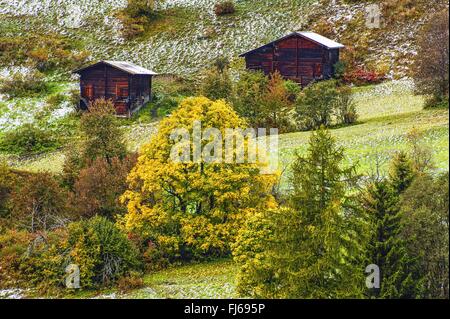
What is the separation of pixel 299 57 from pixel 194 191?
136ft

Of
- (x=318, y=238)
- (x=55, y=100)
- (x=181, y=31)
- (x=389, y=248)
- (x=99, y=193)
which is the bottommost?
(x=99, y=193)

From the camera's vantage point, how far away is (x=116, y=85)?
75188 mm

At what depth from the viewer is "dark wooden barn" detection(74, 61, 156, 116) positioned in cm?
7436

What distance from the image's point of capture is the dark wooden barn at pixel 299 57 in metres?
77.4

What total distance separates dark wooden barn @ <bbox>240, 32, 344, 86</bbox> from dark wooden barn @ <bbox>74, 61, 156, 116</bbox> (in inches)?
510

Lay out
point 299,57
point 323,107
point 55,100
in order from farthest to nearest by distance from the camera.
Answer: point 299,57 < point 55,100 < point 323,107

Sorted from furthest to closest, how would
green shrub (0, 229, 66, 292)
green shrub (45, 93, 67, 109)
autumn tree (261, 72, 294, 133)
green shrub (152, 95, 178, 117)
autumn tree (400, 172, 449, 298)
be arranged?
green shrub (45, 93, 67, 109) → green shrub (152, 95, 178, 117) → autumn tree (261, 72, 294, 133) → green shrub (0, 229, 66, 292) → autumn tree (400, 172, 449, 298)

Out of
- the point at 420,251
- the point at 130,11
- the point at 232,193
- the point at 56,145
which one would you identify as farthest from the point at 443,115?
the point at 130,11

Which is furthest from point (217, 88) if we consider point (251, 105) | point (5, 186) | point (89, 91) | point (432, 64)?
point (5, 186)

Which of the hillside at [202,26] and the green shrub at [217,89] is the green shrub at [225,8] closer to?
the hillside at [202,26]

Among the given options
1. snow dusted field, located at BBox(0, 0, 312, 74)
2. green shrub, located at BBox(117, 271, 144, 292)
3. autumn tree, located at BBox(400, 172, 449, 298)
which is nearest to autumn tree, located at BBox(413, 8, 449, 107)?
autumn tree, located at BBox(400, 172, 449, 298)

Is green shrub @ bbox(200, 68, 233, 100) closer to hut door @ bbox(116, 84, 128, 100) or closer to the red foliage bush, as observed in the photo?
hut door @ bbox(116, 84, 128, 100)

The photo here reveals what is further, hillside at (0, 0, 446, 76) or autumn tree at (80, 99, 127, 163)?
hillside at (0, 0, 446, 76)

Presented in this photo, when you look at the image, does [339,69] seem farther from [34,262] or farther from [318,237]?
[318,237]
